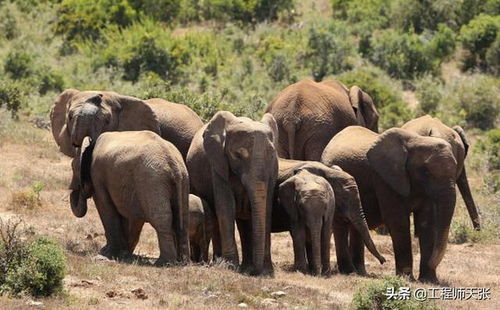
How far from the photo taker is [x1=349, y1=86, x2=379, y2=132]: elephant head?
74.2 feet

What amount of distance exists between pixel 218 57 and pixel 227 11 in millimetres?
7712

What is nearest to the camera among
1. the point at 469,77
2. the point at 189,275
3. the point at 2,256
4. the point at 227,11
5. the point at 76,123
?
the point at 2,256

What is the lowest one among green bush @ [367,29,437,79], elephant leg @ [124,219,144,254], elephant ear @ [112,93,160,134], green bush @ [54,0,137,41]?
green bush @ [54,0,137,41]

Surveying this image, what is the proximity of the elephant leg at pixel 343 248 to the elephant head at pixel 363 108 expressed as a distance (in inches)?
214

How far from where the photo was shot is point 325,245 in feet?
54.3

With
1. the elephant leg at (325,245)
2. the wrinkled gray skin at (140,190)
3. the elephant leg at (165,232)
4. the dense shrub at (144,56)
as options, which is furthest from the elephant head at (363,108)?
the dense shrub at (144,56)

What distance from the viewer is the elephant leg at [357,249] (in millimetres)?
17638

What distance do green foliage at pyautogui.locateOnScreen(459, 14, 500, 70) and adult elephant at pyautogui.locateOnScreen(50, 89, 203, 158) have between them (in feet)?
77.0

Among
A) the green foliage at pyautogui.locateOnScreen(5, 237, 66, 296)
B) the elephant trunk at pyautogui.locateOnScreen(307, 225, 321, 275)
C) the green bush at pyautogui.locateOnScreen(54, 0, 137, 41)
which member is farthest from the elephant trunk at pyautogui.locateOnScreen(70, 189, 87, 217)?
the green bush at pyautogui.locateOnScreen(54, 0, 137, 41)

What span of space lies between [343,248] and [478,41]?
85.0ft

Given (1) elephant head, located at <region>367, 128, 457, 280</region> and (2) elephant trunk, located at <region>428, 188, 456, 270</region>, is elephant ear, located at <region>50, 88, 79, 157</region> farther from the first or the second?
(2) elephant trunk, located at <region>428, 188, 456, 270</region>

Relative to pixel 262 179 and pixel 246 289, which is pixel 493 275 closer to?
pixel 262 179

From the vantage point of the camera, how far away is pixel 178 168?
15.4m

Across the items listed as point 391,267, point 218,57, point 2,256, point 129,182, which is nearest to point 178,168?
point 129,182
